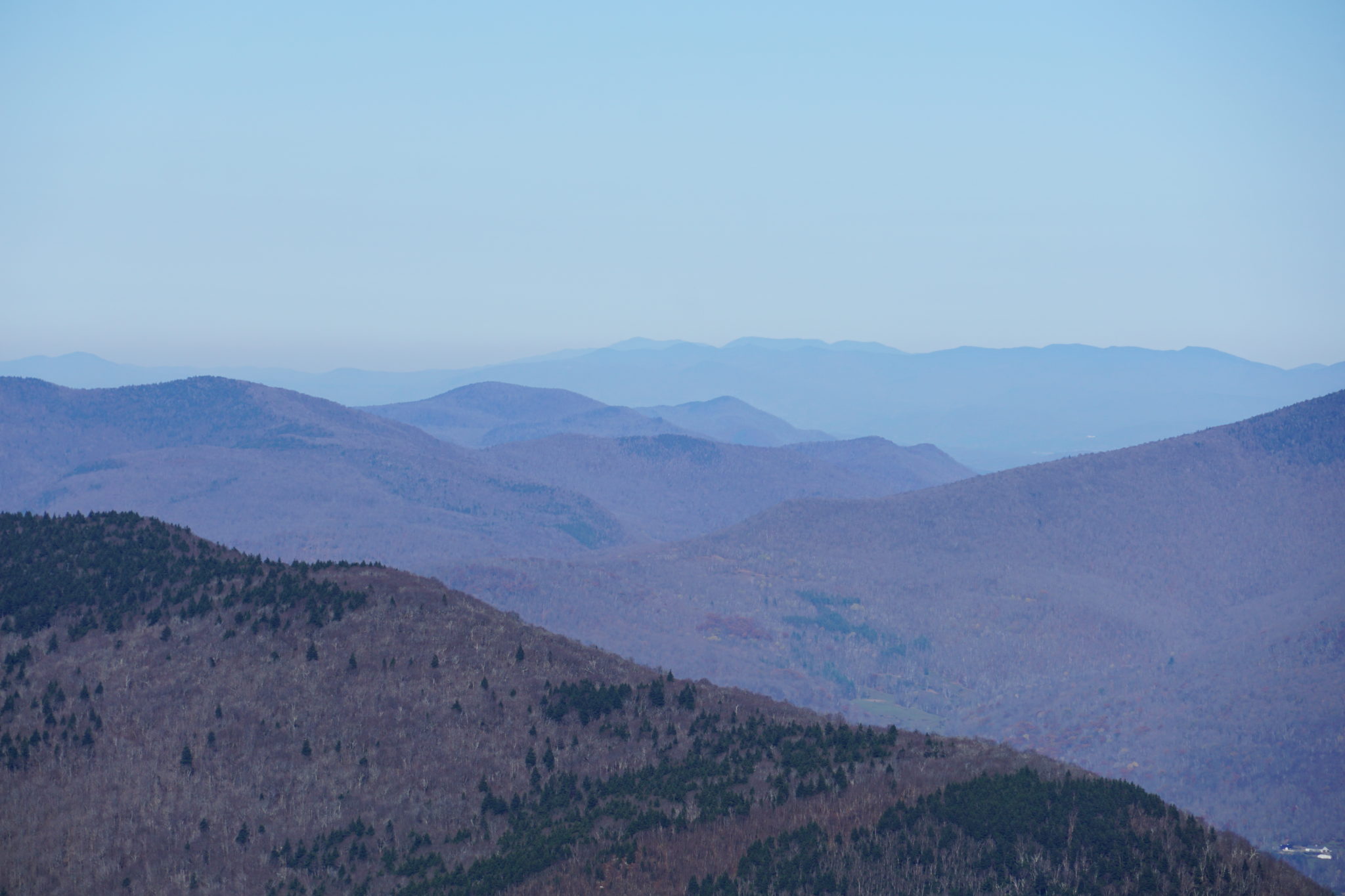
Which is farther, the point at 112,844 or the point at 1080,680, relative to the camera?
the point at 1080,680

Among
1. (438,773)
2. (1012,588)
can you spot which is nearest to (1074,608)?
Result: (1012,588)

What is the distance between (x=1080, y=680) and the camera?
86.8 m

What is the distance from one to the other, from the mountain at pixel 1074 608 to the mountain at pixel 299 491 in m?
36.0

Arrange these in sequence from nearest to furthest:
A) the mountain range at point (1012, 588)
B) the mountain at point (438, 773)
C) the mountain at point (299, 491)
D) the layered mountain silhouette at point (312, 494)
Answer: the mountain at point (438, 773), the mountain range at point (1012, 588), the mountain at point (299, 491), the layered mountain silhouette at point (312, 494)

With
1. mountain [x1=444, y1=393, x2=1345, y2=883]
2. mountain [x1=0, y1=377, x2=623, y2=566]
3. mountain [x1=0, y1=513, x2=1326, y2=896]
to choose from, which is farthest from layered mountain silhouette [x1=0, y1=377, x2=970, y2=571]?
mountain [x1=0, y1=513, x2=1326, y2=896]

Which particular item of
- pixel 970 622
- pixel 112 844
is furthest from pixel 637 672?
pixel 970 622

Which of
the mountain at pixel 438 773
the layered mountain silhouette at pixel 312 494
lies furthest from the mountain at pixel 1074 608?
the mountain at pixel 438 773

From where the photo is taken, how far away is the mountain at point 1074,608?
65.6 meters

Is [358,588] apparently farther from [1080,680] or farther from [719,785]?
[1080,680]

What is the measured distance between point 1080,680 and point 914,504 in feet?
146

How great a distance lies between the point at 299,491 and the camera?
513ft

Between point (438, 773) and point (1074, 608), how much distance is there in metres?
87.9

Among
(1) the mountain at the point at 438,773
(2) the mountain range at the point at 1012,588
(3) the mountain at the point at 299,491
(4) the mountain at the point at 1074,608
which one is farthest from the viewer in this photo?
(3) the mountain at the point at 299,491

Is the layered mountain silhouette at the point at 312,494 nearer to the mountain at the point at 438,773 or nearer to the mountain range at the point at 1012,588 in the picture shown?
the mountain range at the point at 1012,588
